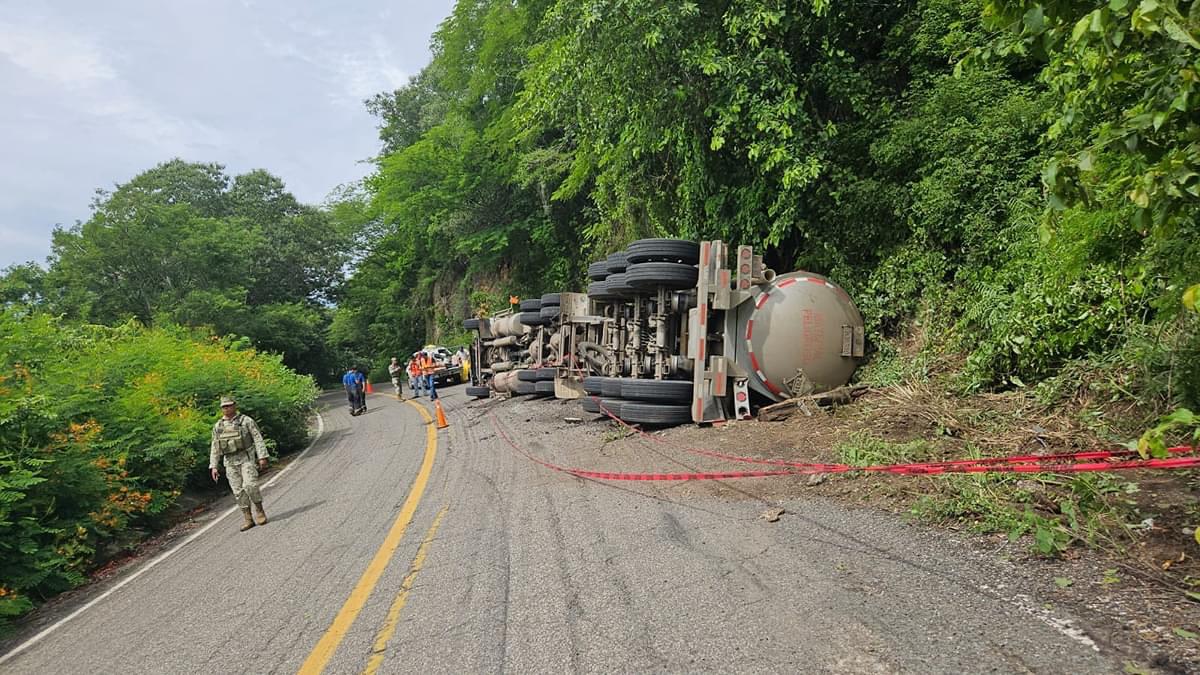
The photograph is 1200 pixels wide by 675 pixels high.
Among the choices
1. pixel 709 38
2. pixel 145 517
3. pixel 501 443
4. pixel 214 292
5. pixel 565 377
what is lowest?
pixel 145 517

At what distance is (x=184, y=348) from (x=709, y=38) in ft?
42.8

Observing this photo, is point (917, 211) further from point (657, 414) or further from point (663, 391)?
point (657, 414)

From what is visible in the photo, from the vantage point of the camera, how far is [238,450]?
24.7ft

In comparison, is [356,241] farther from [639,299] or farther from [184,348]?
[639,299]

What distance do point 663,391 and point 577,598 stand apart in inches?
198

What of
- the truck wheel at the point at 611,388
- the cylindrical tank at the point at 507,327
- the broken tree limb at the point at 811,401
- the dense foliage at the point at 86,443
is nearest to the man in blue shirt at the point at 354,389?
the cylindrical tank at the point at 507,327

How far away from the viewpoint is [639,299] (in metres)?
9.45

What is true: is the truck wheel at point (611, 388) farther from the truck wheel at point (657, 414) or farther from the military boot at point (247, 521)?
the military boot at point (247, 521)

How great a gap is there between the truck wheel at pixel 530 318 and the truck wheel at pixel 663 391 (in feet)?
18.2

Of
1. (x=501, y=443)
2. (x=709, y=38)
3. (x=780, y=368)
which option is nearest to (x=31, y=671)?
(x=501, y=443)

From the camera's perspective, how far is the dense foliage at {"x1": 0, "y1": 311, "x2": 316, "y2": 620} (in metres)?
5.96

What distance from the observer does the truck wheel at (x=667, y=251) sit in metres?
8.72

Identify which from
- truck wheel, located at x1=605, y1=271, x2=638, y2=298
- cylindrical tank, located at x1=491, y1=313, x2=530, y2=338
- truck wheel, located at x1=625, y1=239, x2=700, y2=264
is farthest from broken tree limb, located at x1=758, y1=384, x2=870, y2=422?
cylindrical tank, located at x1=491, y1=313, x2=530, y2=338

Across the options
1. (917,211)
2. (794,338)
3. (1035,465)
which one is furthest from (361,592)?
(917,211)
